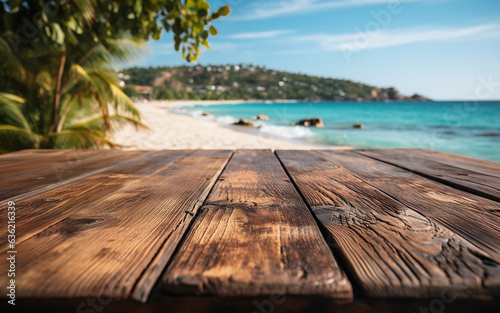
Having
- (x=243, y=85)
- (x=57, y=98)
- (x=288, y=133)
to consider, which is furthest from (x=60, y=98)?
(x=243, y=85)

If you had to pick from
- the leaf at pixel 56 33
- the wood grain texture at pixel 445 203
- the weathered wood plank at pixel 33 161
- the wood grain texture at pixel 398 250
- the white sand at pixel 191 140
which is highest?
the leaf at pixel 56 33

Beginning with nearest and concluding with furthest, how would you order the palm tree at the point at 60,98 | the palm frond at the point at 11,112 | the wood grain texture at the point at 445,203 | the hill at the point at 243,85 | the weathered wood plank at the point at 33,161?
1. the wood grain texture at the point at 445,203
2. the weathered wood plank at the point at 33,161
3. the palm frond at the point at 11,112
4. the palm tree at the point at 60,98
5. the hill at the point at 243,85

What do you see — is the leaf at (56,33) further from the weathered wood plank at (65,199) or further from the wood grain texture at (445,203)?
the wood grain texture at (445,203)

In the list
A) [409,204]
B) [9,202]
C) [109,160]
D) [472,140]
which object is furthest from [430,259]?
[472,140]

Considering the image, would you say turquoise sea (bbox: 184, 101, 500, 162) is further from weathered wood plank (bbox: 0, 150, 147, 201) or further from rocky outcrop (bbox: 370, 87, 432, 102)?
rocky outcrop (bbox: 370, 87, 432, 102)

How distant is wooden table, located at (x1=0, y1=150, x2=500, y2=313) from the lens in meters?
0.40

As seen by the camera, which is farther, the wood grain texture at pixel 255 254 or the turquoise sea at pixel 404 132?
the turquoise sea at pixel 404 132

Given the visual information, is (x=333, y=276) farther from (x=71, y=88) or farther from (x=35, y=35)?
(x=71, y=88)

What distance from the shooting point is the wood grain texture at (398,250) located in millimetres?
410

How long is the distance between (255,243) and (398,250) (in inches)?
10.0

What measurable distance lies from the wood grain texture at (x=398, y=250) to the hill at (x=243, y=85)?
Result: 69.6m

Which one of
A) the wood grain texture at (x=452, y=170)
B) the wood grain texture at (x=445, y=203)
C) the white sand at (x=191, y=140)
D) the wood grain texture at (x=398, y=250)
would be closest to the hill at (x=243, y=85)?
the white sand at (x=191, y=140)

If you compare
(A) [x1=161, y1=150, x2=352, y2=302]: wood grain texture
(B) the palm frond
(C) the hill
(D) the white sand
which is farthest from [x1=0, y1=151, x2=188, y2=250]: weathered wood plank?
(C) the hill

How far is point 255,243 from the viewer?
21.1 inches
